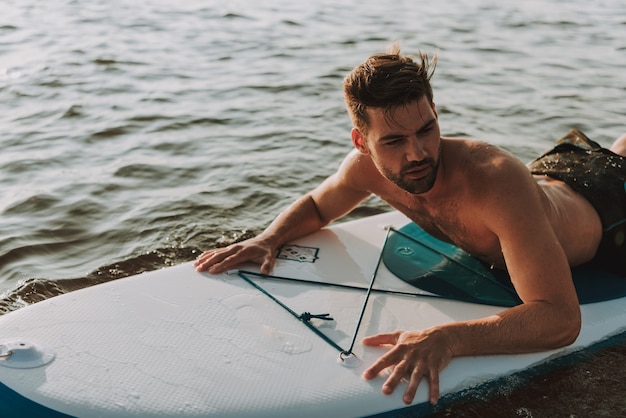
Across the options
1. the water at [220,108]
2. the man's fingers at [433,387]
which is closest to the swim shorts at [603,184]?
the water at [220,108]

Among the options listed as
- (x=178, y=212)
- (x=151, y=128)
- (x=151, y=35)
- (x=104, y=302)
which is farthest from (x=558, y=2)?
(x=104, y=302)

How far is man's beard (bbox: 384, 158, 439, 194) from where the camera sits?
10.7 ft

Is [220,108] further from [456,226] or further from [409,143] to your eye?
[409,143]

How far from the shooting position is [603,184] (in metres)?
3.81

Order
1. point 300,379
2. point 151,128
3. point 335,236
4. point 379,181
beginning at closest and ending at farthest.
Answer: point 300,379 < point 379,181 < point 335,236 < point 151,128

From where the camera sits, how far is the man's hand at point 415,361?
112 inches

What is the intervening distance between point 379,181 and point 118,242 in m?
1.95

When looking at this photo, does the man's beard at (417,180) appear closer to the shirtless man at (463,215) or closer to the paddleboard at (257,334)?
the shirtless man at (463,215)

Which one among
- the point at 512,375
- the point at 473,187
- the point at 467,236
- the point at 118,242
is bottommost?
the point at 118,242

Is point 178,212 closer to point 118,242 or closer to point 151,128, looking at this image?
point 118,242

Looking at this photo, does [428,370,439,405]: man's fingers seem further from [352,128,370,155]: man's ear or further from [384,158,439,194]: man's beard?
[352,128,370,155]: man's ear

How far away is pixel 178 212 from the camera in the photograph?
5.34 meters

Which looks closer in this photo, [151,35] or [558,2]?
[151,35]

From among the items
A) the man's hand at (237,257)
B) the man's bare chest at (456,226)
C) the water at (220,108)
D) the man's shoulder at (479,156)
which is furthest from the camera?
the water at (220,108)
